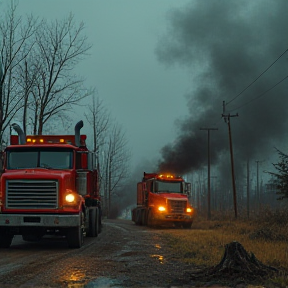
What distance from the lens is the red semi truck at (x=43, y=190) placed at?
12258 mm

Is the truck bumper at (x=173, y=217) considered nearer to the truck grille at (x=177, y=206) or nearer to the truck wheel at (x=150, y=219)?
the truck grille at (x=177, y=206)

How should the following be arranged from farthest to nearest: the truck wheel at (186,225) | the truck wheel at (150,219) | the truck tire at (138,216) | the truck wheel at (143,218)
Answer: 1. the truck tire at (138,216)
2. the truck wheel at (143,218)
3. the truck wheel at (186,225)
4. the truck wheel at (150,219)

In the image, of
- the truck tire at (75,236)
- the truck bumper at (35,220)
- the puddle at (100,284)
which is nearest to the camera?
the puddle at (100,284)

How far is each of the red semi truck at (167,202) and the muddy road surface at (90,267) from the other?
12220 mm

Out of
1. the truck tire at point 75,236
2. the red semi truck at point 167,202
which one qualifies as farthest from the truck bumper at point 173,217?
the truck tire at point 75,236

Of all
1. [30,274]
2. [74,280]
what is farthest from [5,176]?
[74,280]

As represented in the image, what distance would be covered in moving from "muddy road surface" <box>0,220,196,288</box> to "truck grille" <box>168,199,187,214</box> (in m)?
12.2

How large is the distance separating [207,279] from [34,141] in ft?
29.8

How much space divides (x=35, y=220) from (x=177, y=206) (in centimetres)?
1432

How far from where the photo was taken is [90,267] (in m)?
9.14

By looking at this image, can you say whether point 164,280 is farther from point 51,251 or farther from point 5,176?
point 5,176

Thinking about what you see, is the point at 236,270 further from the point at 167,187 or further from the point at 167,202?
the point at 167,187

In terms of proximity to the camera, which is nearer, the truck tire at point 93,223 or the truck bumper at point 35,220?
the truck bumper at point 35,220

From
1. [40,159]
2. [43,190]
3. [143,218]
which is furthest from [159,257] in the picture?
[143,218]
